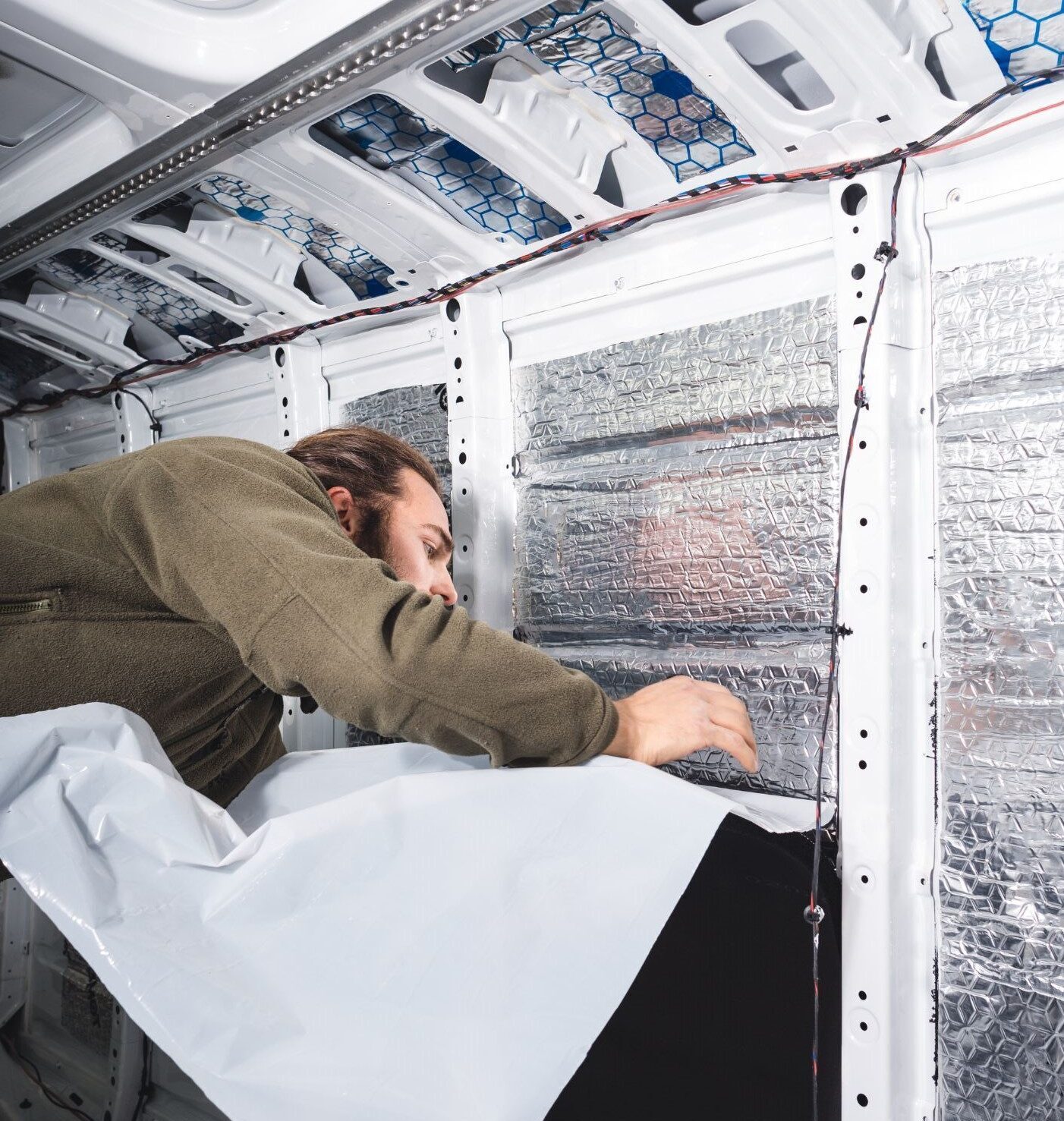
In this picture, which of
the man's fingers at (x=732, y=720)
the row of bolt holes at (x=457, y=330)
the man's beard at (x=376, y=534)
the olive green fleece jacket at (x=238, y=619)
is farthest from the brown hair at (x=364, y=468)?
the man's fingers at (x=732, y=720)

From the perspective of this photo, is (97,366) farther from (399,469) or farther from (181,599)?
(181,599)

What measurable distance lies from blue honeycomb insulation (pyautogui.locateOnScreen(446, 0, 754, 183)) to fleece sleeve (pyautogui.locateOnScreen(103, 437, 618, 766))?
3.11ft

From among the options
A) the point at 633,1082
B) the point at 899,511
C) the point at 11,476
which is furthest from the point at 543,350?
the point at 11,476

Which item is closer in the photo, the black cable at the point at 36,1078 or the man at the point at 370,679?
the man at the point at 370,679

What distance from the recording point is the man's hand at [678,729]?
5.48 ft

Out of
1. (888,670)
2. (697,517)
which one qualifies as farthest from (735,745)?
(697,517)

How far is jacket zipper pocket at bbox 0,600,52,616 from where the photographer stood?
1628mm

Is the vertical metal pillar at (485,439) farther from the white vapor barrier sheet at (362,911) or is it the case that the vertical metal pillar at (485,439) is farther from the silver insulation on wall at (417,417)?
the white vapor barrier sheet at (362,911)

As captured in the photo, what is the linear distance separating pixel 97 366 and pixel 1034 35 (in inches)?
124

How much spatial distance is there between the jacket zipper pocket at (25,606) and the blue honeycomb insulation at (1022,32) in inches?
73.5

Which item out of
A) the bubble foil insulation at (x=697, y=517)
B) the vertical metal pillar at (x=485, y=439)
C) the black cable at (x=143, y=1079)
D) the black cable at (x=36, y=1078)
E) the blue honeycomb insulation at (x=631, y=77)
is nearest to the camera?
the blue honeycomb insulation at (x=631, y=77)

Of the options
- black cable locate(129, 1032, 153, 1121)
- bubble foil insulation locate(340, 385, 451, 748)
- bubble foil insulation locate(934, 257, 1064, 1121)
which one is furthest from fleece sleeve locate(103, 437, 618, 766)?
black cable locate(129, 1032, 153, 1121)

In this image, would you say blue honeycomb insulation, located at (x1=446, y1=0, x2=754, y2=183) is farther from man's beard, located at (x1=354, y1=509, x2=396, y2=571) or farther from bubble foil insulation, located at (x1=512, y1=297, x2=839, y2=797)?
Result: man's beard, located at (x1=354, y1=509, x2=396, y2=571)

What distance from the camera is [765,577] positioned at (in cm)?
201
